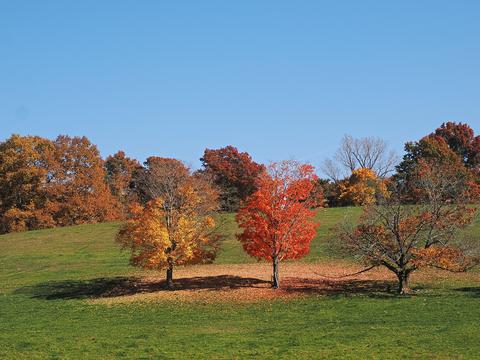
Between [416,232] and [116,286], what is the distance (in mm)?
19951

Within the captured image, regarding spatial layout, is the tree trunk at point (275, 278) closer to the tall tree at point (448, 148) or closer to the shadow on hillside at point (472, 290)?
the shadow on hillside at point (472, 290)

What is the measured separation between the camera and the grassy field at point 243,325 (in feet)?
70.3

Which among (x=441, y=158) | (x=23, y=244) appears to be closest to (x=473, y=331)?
(x=23, y=244)

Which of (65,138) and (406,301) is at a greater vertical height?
(65,138)

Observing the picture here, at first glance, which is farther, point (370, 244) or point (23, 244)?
point (23, 244)

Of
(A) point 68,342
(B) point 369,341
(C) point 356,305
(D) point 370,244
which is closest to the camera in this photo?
(B) point 369,341

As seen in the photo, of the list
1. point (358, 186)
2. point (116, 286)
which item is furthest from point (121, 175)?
point (116, 286)

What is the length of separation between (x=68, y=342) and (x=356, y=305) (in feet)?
47.0

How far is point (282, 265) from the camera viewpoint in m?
45.4

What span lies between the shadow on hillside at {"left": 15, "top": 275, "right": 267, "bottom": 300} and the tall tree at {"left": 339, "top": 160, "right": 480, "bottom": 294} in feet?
26.1

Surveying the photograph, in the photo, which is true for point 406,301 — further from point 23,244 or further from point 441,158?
point 441,158

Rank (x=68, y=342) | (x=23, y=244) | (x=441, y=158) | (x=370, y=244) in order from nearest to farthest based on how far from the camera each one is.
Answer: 1. (x=68, y=342)
2. (x=370, y=244)
3. (x=23, y=244)
4. (x=441, y=158)

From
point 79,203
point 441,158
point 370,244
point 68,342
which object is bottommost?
point 68,342

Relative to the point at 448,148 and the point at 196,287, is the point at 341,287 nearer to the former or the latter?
the point at 196,287
